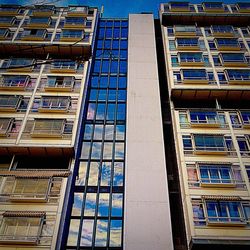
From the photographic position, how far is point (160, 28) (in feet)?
133

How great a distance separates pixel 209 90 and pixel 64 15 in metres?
22.1

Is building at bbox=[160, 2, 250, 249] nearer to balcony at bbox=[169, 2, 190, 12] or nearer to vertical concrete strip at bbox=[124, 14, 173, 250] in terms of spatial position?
balcony at bbox=[169, 2, 190, 12]

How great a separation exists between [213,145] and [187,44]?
1441 centimetres

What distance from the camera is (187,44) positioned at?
109ft

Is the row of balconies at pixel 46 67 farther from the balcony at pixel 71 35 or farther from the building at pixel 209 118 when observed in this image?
the building at pixel 209 118

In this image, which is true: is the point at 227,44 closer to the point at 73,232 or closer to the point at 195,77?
the point at 195,77

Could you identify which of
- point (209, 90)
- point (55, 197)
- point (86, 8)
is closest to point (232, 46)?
point (209, 90)

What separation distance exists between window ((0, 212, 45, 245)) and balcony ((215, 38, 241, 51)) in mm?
26124

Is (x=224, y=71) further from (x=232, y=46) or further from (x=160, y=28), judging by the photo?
(x=160, y=28)

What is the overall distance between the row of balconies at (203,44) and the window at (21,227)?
23.3m

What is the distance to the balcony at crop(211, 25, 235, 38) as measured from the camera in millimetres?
34656

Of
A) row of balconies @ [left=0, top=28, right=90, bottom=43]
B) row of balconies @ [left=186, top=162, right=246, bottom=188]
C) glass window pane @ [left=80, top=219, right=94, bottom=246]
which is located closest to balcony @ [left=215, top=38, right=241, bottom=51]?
row of balconies @ [left=0, top=28, right=90, bottom=43]

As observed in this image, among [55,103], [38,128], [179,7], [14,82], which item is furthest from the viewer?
[179,7]

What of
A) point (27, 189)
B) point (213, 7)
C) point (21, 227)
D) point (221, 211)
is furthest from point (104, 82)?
point (213, 7)
